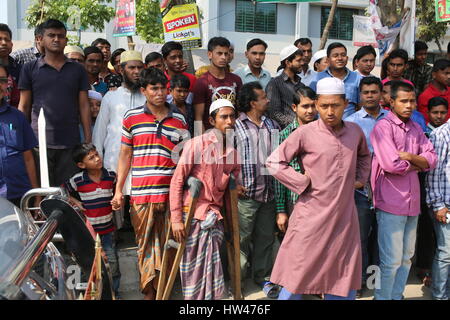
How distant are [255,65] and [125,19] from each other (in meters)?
2.32

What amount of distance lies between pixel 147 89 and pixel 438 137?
2.48 meters

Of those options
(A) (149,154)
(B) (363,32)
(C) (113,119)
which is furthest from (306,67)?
(B) (363,32)

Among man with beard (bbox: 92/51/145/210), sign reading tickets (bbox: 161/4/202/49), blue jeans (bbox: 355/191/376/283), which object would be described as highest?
sign reading tickets (bbox: 161/4/202/49)

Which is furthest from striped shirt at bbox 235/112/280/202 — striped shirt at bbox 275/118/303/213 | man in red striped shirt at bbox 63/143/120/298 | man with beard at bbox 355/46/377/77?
man with beard at bbox 355/46/377/77

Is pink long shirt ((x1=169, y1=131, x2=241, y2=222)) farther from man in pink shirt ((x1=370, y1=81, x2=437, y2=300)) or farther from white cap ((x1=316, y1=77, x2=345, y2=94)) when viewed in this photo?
man in pink shirt ((x1=370, y1=81, x2=437, y2=300))

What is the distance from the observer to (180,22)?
5.46 metres

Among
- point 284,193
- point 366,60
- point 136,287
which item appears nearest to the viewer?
point 284,193

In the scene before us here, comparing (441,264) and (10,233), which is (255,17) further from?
(10,233)

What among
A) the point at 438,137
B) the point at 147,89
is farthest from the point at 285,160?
the point at 438,137

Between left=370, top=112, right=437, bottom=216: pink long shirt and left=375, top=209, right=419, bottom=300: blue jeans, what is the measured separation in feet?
0.26

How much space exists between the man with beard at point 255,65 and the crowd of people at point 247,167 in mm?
422

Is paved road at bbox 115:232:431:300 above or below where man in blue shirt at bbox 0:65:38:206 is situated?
below

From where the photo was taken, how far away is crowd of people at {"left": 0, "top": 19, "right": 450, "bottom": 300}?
9.62ft

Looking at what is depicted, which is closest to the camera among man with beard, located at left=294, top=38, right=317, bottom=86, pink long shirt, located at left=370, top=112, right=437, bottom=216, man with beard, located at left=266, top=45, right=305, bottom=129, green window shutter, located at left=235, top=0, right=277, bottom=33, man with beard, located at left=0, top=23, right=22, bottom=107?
pink long shirt, located at left=370, top=112, right=437, bottom=216
